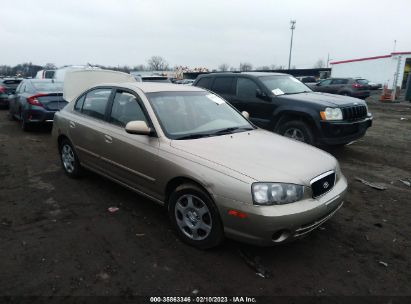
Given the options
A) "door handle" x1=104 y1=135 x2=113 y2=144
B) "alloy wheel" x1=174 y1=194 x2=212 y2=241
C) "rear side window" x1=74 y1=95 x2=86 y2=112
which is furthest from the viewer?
"rear side window" x1=74 y1=95 x2=86 y2=112

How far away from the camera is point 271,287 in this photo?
2.86 m

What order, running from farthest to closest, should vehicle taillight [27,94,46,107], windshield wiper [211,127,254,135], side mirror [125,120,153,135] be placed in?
vehicle taillight [27,94,46,107], windshield wiper [211,127,254,135], side mirror [125,120,153,135]

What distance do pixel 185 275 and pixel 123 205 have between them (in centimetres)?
177

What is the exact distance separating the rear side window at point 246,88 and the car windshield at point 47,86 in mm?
5050

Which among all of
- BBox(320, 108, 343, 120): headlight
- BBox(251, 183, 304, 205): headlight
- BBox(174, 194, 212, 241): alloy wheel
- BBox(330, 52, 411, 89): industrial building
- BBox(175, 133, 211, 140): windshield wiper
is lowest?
BBox(174, 194, 212, 241): alloy wheel

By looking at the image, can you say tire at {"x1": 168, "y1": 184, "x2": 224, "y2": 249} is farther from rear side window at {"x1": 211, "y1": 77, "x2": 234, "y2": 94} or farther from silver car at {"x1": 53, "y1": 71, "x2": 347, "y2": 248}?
rear side window at {"x1": 211, "y1": 77, "x2": 234, "y2": 94}

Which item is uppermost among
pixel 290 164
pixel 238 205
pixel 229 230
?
pixel 290 164

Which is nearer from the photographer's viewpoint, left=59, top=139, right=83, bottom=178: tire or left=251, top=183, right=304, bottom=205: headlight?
left=251, top=183, right=304, bottom=205: headlight

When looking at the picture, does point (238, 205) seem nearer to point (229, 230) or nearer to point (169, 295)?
point (229, 230)

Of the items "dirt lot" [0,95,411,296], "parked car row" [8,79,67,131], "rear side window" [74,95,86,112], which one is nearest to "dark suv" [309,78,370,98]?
"parked car row" [8,79,67,131]

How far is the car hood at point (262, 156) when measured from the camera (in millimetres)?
3043

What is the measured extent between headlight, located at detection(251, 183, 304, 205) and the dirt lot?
0.69m

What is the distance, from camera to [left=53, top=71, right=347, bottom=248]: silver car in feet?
9.64

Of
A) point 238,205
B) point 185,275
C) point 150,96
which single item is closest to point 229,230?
point 238,205
